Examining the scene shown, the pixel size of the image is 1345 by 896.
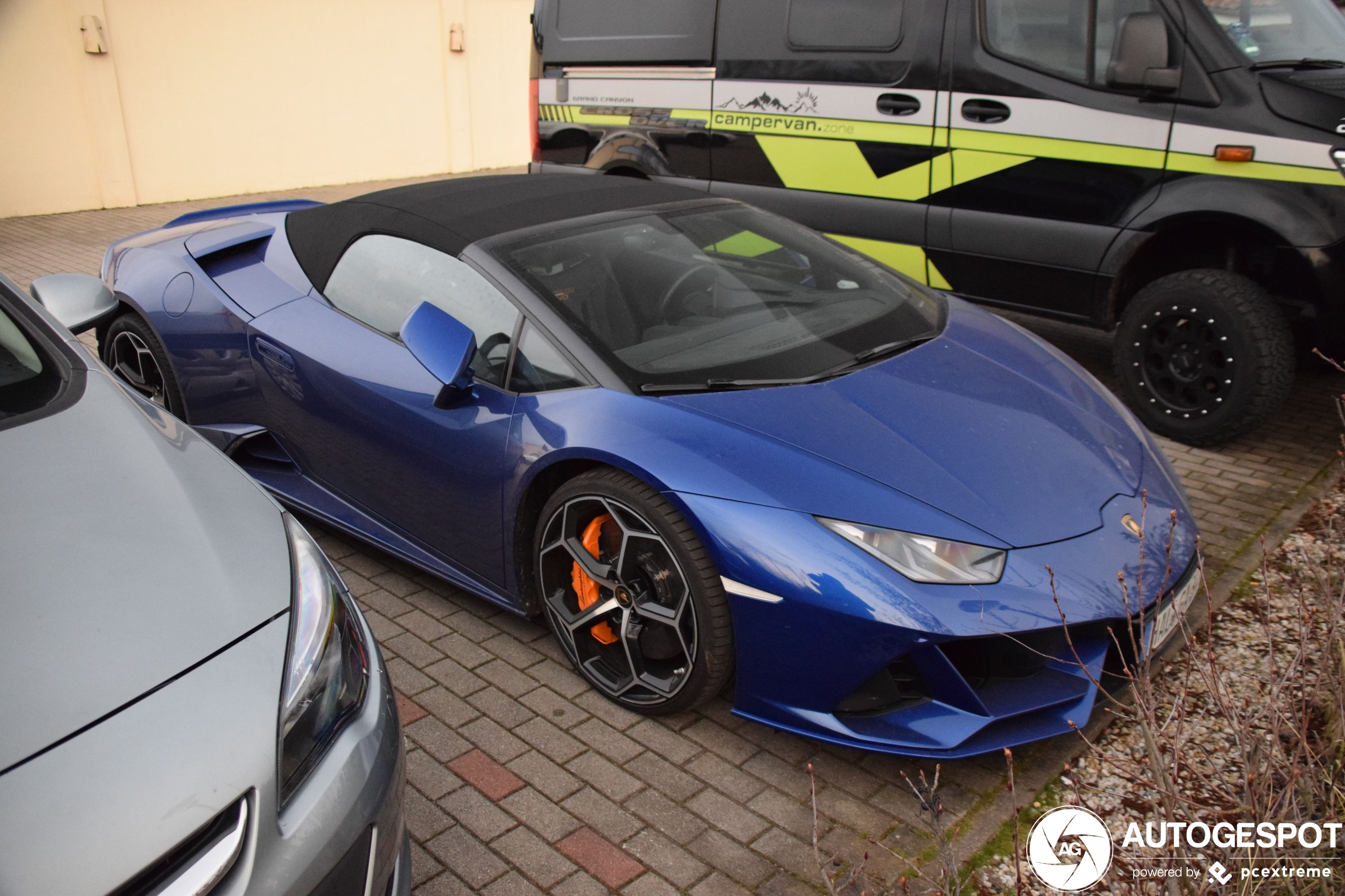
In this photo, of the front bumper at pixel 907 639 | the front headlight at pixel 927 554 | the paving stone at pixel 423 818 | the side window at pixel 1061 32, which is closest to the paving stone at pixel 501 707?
the paving stone at pixel 423 818

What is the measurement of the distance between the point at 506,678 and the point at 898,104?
11.8 feet

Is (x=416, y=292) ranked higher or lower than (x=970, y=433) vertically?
higher

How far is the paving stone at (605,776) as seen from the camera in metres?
2.61

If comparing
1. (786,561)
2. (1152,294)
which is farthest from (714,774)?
(1152,294)

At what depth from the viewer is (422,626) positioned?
3.37 meters

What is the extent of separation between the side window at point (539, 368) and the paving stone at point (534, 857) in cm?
116

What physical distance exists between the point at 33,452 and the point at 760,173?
4420 mm

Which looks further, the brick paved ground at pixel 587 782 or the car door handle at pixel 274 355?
the car door handle at pixel 274 355

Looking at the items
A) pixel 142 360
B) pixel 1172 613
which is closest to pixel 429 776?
pixel 1172 613

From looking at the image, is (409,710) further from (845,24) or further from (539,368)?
(845,24)

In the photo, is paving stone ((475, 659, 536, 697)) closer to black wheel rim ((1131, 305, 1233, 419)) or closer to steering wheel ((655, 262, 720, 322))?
steering wheel ((655, 262, 720, 322))

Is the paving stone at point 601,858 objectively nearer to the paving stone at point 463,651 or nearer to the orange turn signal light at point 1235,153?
the paving stone at point 463,651

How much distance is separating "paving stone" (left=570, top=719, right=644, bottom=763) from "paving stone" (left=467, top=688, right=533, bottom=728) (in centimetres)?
16

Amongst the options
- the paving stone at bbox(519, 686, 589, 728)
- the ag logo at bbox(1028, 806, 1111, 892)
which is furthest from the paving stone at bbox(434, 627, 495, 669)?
the ag logo at bbox(1028, 806, 1111, 892)
